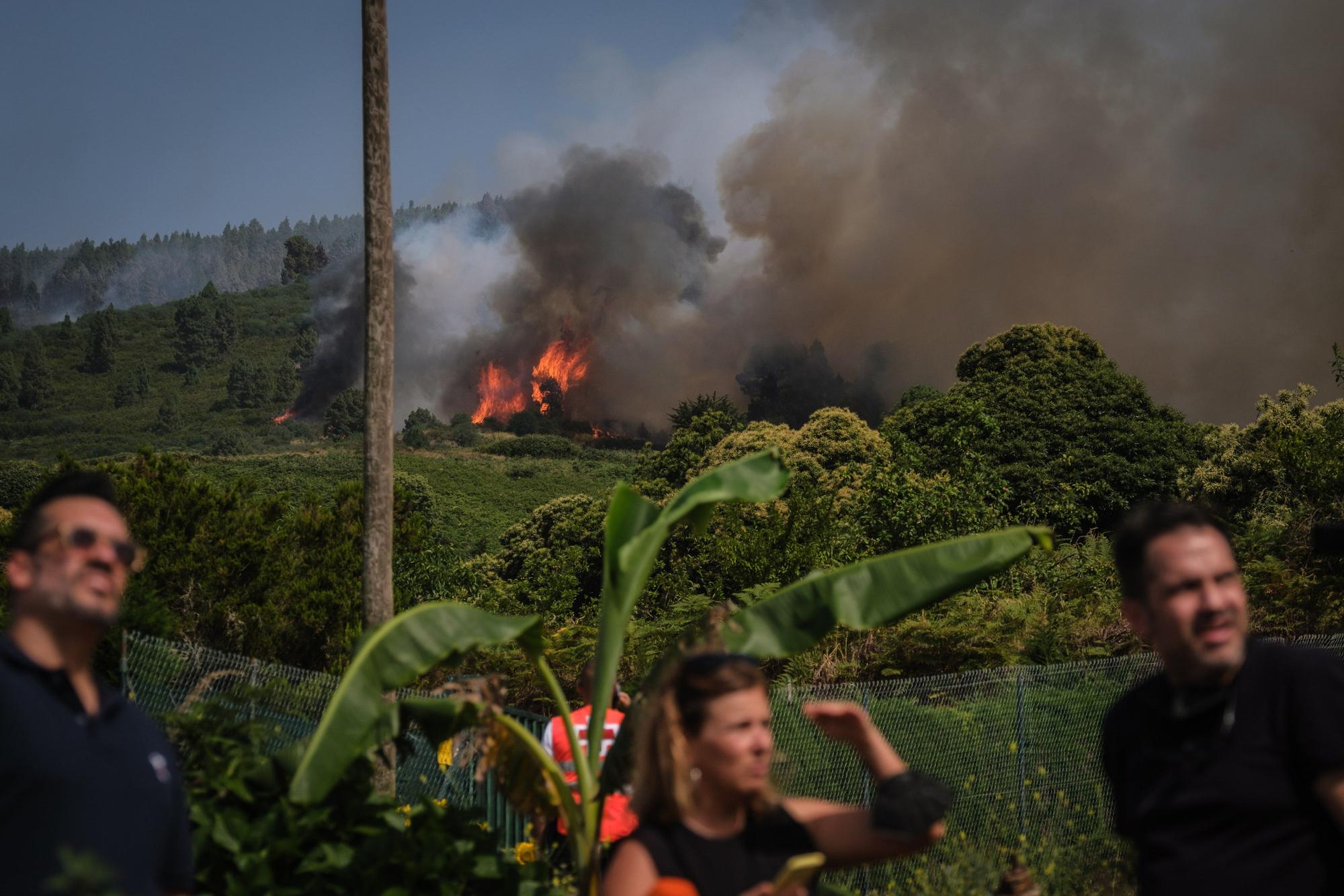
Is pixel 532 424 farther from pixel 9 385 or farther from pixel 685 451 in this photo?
pixel 685 451

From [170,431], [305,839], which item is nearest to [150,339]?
[170,431]

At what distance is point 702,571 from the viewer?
20359 mm

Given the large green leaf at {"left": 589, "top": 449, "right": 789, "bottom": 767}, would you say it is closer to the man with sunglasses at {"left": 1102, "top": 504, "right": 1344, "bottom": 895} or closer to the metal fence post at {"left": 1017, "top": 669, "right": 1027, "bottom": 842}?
the man with sunglasses at {"left": 1102, "top": 504, "right": 1344, "bottom": 895}

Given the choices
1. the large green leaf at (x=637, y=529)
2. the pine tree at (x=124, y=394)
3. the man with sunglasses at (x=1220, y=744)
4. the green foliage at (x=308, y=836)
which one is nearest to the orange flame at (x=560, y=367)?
the pine tree at (x=124, y=394)

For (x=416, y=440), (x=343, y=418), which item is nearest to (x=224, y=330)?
(x=343, y=418)

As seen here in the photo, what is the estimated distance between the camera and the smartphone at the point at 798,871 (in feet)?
7.29

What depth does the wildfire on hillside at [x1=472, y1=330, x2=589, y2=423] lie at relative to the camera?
9156cm

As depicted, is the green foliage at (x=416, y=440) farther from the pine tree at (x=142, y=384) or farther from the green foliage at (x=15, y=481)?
the pine tree at (x=142, y=384)

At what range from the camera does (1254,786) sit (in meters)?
2.21

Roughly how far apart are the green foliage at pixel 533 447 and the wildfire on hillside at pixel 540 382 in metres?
11.6

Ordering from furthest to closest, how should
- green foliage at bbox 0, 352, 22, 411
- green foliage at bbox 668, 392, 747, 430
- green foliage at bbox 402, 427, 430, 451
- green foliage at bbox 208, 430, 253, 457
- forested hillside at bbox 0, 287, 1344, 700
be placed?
green foliage at bbox 0, 352, 22, 411 < green foliage at bbox 208, 430, 253, 457 < green foliage at bbox 402, 427, 430, 451 < green foliage at bbox 668, 392, 747, 430 < forested hillside at bbox 0, 287, 1344, 700

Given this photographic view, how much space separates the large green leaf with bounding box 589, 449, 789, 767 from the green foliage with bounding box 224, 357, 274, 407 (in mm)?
104286

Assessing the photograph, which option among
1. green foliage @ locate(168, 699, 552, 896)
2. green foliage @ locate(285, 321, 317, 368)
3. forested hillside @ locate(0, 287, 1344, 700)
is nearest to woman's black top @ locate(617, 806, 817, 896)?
green foliage @ locate(168, 699, 552, 896)

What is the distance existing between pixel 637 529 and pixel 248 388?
104524 mm
